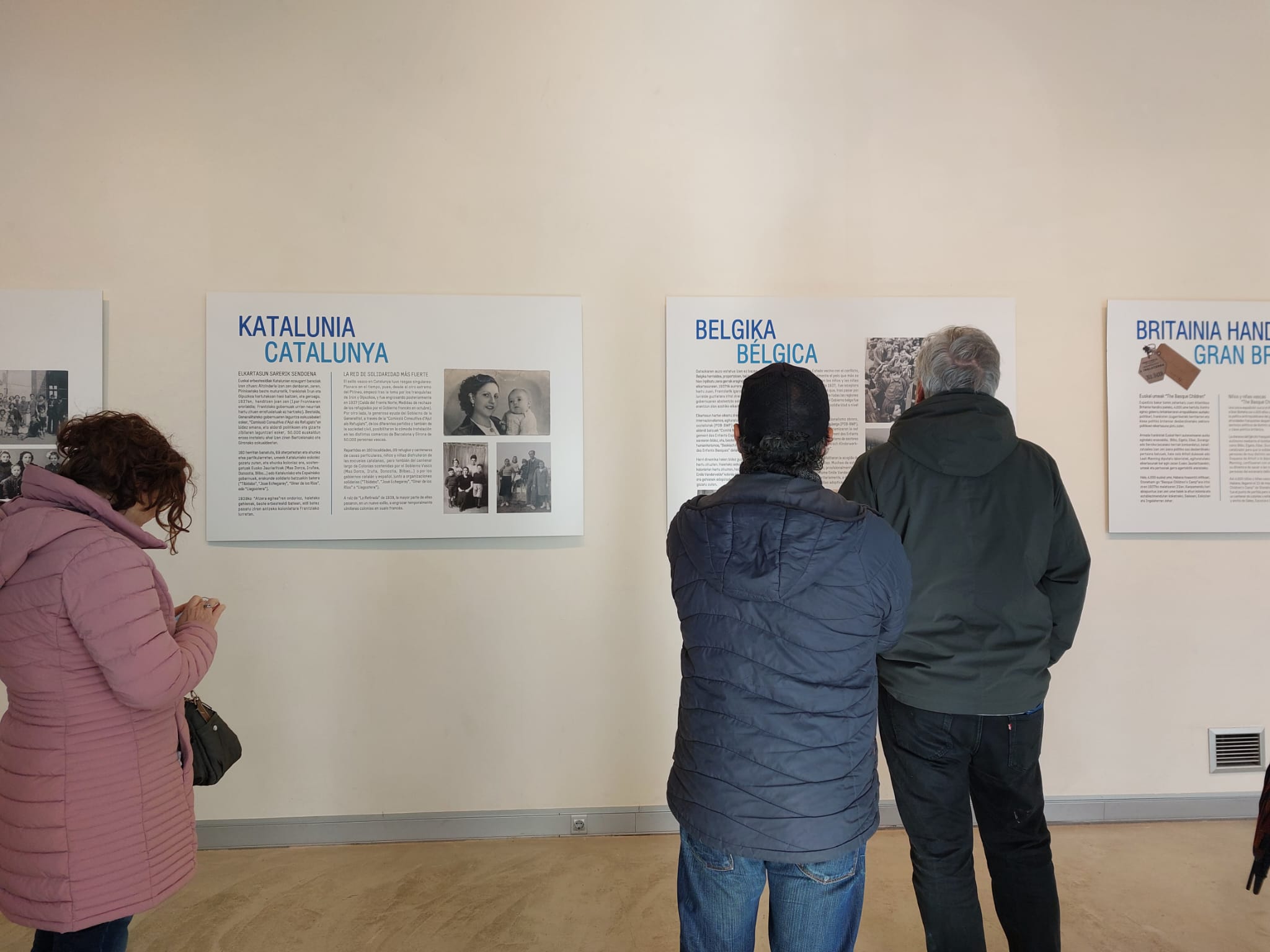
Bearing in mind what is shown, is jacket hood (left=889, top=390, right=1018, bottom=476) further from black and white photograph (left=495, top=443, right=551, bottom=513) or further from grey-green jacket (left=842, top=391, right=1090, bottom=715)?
black and white photograph (left=495, top=443, right=551, bottom=513)

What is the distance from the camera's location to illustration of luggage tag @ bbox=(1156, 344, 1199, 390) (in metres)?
3.62

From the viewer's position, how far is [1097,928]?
2742mm

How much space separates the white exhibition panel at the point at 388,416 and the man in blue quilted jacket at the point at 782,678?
1.97 meters

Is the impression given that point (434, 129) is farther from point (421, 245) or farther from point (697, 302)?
point (697, 302)

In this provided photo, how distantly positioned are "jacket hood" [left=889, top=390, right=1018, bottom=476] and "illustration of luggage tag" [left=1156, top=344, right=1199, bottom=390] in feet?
6.86

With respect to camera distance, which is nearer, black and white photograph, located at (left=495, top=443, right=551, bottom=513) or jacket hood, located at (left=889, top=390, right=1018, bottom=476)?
jacket hood, located at (left=889, top=390, right=1018, bottom=476)

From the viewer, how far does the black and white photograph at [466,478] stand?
344 centimetres

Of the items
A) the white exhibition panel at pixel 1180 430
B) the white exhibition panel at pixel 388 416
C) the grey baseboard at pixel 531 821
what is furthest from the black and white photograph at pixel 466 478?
the white exhibition panel at pixel 1180 430

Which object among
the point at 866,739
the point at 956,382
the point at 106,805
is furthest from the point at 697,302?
the point at 106,805

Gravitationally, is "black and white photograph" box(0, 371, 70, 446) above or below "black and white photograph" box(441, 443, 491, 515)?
above

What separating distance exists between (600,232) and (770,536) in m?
2.41

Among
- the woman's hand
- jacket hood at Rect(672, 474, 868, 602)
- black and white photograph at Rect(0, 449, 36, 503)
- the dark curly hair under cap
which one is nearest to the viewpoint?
jacket hood at Rect(672, 474, 868, 602)

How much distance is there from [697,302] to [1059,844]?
283 centimetres

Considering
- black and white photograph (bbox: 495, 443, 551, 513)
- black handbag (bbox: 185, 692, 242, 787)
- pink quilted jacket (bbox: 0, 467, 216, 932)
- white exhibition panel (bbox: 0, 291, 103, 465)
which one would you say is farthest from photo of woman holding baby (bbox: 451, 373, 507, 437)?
pink quilted jacket (bbox: 0, 467, 216, 932)
